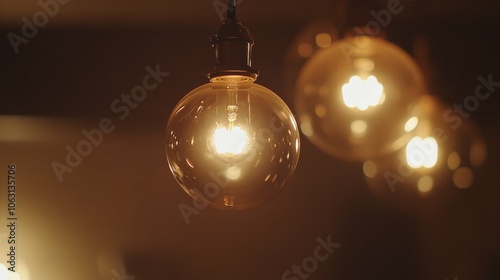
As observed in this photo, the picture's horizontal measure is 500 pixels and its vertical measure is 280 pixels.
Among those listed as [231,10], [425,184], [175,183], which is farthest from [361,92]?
[231,10]

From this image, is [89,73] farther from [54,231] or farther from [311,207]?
[311,207]

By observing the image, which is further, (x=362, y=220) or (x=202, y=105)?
(x=362, y=220)

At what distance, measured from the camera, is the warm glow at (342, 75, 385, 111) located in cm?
216

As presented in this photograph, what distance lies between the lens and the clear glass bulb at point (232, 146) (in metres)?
0.84

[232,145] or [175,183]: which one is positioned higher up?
[175,183]

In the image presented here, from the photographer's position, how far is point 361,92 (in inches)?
85.6

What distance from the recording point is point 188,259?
2080 mm

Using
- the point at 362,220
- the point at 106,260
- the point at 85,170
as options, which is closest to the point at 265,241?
the point at 362,220

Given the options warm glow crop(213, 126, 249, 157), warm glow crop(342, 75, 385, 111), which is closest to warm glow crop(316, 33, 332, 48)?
warm glow crop(342, 75, 385, 111)

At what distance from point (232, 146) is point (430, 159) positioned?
1557mm

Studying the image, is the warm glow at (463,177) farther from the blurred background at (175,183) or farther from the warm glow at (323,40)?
the warm glow at (323,40)

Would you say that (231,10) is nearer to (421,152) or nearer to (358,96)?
(358,96)

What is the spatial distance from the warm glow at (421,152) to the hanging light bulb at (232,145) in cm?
142

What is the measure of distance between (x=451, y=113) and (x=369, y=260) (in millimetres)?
737
